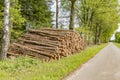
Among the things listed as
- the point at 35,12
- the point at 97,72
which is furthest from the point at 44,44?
the point at 35,12

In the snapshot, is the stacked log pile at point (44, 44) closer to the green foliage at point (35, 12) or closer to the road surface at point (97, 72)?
the road surface at point (97, 72)

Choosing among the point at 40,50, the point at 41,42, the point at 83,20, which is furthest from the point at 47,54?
the point at 83,20

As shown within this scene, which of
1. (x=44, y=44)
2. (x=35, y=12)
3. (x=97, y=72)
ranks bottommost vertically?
(x=97, y=72)

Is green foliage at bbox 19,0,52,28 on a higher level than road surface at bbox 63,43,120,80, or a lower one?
higher

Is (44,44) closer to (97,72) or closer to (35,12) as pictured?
(97,72)

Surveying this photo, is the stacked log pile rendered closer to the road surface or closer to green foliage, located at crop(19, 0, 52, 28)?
the road surface

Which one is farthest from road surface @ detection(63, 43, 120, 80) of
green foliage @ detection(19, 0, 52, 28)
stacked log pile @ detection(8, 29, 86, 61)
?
green foliage @ detection(19, 0, 52, 28)

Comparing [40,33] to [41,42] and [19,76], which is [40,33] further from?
[19,76]

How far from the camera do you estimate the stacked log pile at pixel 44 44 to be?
15.7 meters

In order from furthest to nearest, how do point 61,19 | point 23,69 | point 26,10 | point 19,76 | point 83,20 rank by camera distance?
1. point 83,20
2. point 61,19
3. point 26,10
4. point 23,69
5. point 19,76

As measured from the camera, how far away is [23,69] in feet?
37.5

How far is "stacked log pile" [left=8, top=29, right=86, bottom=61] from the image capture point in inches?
618

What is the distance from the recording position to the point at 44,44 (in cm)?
1681

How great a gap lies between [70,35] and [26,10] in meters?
10.9
